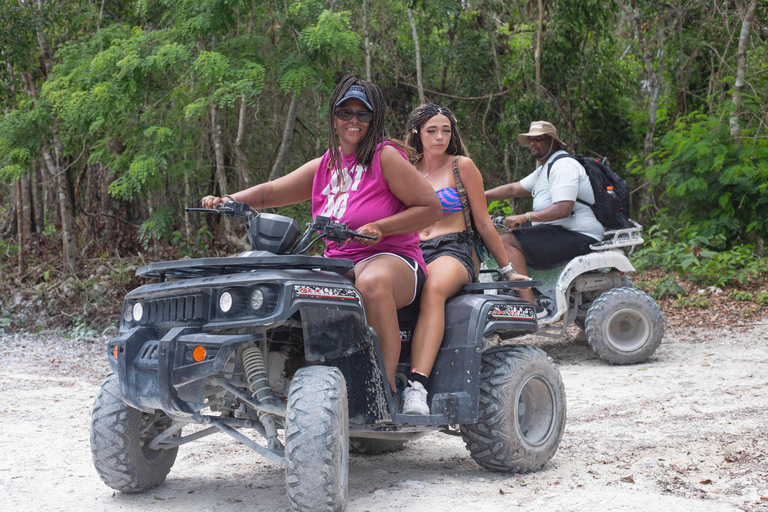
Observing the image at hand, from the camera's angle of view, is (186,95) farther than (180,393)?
Yes

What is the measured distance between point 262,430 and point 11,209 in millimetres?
15316

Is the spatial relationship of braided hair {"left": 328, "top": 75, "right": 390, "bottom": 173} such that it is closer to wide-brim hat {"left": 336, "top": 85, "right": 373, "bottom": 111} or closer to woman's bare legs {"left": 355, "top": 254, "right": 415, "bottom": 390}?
wide-brim hat {"left": 336, "top": 85, "right": 373, "bottom": 111}

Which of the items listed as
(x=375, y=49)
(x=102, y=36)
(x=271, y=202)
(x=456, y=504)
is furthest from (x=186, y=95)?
(x=456, y=504)

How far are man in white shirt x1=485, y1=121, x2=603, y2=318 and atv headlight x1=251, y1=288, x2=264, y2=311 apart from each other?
4.50 m

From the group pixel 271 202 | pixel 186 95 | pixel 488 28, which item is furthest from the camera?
pixel 488 28

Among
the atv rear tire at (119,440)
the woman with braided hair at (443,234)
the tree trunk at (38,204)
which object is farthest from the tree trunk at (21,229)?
the atv rear tire at (119,440)

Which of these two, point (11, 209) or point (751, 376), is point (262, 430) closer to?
point (751, 376)

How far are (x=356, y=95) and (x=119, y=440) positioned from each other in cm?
188

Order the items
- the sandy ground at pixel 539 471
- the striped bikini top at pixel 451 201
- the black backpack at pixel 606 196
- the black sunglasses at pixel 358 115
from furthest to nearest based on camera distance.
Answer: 1. the black backpack at pixel 606 196
2. the striped bikini top at pixel 451 201
3. the black sunglasses at pixel 358 115
4. the sandy ground at pixel 539 471

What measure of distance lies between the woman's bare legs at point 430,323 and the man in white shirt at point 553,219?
3418 mm

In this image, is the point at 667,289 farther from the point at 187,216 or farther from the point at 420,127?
the point at 187,216

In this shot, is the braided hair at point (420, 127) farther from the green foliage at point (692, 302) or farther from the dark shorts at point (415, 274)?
the green foliage at point (692, 302)

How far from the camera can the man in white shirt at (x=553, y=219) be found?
7059 mm

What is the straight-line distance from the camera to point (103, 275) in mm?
10328
